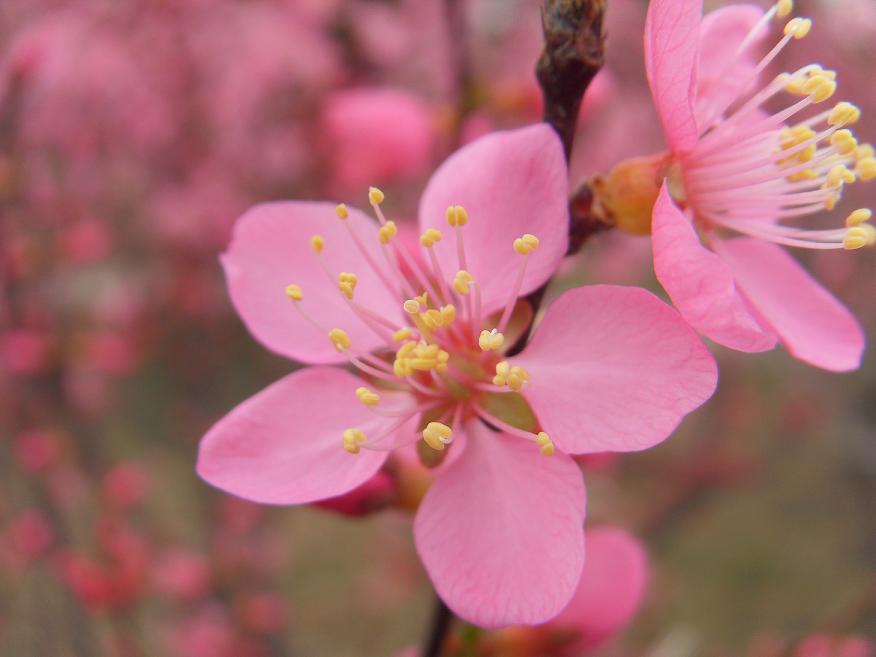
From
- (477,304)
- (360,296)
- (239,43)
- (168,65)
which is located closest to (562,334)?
(477,304)

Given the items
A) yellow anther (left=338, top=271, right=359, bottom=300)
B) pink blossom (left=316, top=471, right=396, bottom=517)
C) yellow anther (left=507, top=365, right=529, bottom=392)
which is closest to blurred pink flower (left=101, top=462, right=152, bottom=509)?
pink blossom (left=316, top=471, right=396, bottom=517)

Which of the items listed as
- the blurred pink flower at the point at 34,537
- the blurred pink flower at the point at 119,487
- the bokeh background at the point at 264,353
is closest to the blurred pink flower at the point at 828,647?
the bokeh background at the point at 264,353

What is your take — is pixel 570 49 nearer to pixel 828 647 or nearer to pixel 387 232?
pixel 387 232

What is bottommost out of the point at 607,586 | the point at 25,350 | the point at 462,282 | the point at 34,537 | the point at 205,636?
the point at 205,636

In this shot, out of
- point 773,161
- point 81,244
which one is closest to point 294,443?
point 773,161

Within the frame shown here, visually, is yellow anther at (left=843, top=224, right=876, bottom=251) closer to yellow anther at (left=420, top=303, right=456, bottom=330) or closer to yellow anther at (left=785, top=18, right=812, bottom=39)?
yellow anther at (left=785, top=18, right=812, bottom=39)

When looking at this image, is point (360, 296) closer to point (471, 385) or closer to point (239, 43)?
point (471, 385)

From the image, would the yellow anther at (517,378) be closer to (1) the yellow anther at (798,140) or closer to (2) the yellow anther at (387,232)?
(2) the yellow anther at (387,232)
